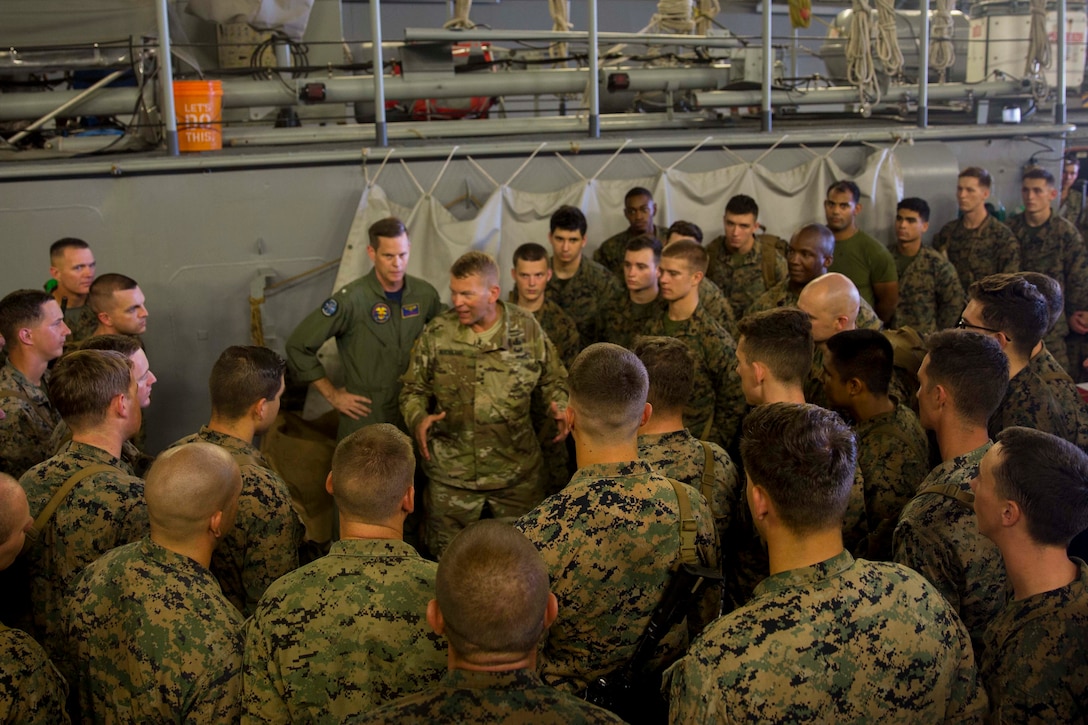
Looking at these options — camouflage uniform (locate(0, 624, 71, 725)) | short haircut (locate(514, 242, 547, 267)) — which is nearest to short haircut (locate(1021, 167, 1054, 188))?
short haircut (locate(514, 242, 547, 267))

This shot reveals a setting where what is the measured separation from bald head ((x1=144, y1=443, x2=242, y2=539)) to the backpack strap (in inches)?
19.7

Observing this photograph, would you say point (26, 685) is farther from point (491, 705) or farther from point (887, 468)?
point (887, 468)

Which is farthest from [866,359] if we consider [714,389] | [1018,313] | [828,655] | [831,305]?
[828,655]

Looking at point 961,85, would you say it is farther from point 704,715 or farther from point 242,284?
point 704,715

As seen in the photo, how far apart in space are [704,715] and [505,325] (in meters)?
2.66

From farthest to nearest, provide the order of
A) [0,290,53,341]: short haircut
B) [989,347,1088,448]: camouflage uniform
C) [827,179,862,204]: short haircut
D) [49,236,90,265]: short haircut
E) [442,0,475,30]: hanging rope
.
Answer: [442,0,475,30]: hanging rope < [827,179,862,204]: short haircut < [49,236,90,265]: short haircut < [0,290,53,341]: short haircut < [989,347,1088,448]: camouflage uniform

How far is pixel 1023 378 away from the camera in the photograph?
352cm

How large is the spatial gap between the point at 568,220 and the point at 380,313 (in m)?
1.22

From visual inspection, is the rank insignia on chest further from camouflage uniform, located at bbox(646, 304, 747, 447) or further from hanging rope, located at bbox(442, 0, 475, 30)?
hanging rope, located at bbox(442, 0, 475, 30)

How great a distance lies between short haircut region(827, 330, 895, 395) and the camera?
3289 mm

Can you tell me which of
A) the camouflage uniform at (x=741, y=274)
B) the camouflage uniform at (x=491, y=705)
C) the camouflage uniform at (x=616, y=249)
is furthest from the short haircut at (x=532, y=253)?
the camouflage uniform at (x=491, y=705)

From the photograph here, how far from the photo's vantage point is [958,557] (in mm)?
2523

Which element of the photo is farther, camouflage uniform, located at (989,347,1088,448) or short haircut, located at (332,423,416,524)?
camouflage uniform, located at (989,347,1088,448)

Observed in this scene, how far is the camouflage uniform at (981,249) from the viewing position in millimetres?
6039
